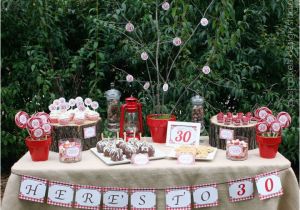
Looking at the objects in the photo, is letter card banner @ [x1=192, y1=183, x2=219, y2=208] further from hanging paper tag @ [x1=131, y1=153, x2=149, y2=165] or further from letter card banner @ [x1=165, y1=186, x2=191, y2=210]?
hanging paper tag @ [x1=131, y1=153, x2=149, y2=165]

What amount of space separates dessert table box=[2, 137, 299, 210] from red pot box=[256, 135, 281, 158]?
0.19 feet

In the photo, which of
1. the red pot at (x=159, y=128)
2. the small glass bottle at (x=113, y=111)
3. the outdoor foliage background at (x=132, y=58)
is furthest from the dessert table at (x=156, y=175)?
the outdoor foliage background at (x=132, y=58)

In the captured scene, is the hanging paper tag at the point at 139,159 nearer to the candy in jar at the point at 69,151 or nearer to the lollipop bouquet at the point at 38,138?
the candy in jar at the point at 69,151

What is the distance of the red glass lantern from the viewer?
2.28 metres

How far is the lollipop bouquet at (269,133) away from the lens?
1.95 metres

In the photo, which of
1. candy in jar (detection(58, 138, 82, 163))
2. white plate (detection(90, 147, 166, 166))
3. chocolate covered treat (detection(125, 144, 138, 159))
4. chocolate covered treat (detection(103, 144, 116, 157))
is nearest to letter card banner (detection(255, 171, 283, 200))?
white plate (detection(90, 147, 166, 166))

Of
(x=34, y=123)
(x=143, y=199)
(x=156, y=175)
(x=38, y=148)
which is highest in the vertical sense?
(x=34, y=123)

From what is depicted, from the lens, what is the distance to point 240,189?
1.87 metres

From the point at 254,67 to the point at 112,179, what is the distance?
1.88 metres

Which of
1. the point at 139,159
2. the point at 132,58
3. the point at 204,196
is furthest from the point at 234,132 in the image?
the point at 132,58

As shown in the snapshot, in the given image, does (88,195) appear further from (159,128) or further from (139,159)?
(159,128)

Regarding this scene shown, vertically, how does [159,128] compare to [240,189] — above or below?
above

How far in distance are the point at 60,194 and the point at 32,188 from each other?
13 cm

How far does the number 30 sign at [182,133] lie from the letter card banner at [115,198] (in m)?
0.49
